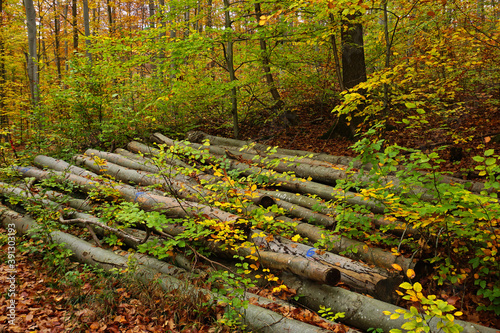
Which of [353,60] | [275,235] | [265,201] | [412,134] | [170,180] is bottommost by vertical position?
[275,235]

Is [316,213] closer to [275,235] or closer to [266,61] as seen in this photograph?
[275,235]

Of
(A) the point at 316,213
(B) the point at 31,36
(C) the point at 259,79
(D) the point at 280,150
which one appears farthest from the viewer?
(B) the point at 31,36

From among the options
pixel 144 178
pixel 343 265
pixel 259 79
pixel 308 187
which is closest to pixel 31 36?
pixel 259 79

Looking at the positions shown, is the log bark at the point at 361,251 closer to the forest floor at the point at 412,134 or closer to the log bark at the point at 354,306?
the log bark at the point at 354,306

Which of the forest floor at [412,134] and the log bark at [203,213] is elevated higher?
the forest floor at [412,134]

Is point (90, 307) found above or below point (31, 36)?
below

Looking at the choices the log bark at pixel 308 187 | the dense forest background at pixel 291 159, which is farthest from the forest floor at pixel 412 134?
the log bark at pixel 308 187

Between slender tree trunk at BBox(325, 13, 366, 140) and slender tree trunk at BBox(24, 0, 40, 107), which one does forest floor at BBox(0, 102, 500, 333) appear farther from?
slender tree trunk at BBox(24, 0, 40, 107)

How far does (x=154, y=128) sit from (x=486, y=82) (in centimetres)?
1190

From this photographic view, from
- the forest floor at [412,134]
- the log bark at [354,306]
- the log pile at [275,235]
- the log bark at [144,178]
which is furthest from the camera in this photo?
the forest floor at [412,134]

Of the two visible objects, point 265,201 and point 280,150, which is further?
point 280,150

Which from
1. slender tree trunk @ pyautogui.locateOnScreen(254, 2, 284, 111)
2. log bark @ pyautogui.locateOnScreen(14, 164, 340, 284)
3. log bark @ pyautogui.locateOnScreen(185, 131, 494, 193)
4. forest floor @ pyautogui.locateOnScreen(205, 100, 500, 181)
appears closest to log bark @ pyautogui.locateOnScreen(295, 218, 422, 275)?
log bark @ pyautogui.locateOnScreen(14, 164, 340, 284)

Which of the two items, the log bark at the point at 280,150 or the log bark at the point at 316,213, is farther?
the log bark at the point at 280,150

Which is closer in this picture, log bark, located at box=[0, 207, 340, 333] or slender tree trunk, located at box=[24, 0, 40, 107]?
log bark, located at box=[0, 207, 340, 333]
